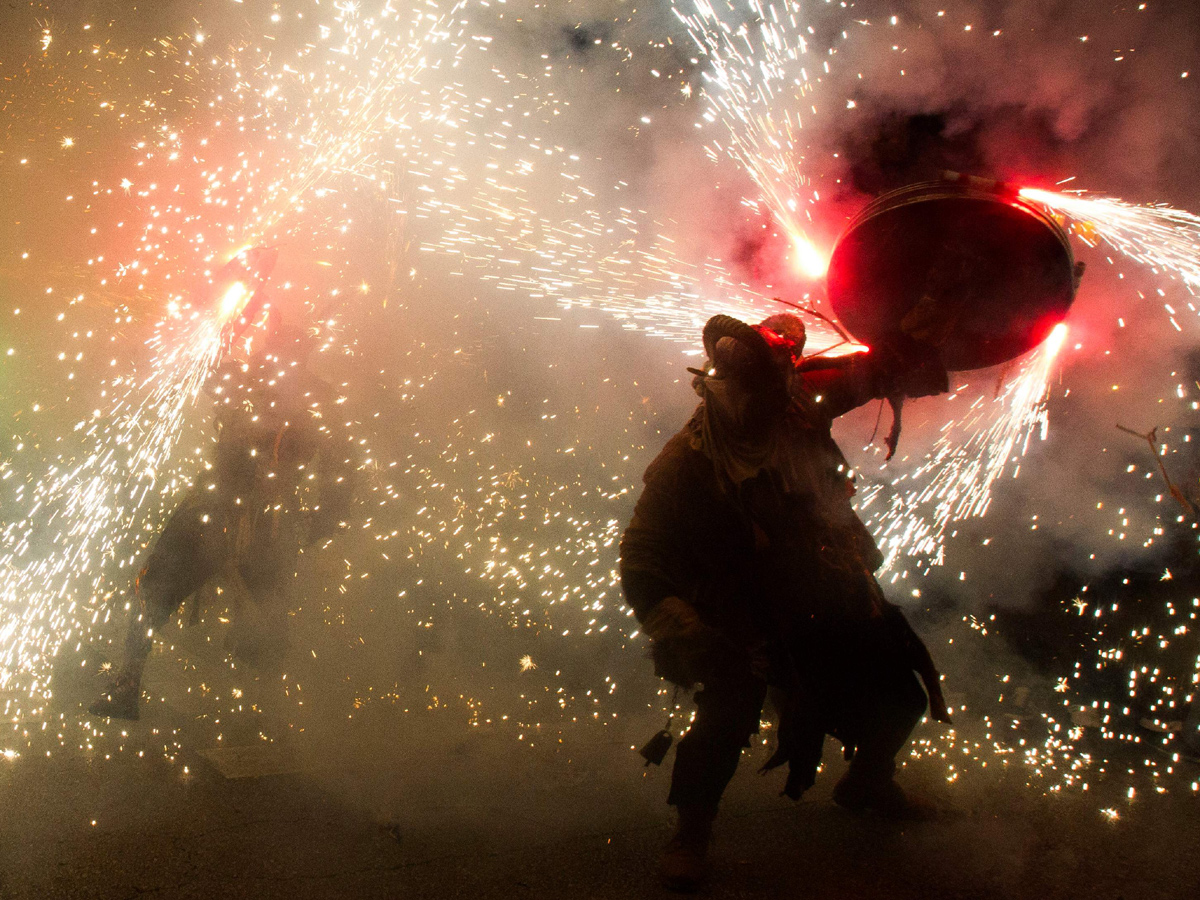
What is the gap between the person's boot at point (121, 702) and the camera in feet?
12.7

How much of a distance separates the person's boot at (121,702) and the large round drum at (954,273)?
4481mm

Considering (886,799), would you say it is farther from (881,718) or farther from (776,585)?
(776,585)

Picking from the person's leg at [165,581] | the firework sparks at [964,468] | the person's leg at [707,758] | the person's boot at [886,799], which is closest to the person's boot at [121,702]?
the person's leg at [165,581]

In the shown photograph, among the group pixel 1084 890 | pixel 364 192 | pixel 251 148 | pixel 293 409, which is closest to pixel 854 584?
pixel 1084 890

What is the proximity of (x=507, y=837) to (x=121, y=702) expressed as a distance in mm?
2910

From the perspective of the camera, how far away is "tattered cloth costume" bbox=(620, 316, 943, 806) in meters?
2.35

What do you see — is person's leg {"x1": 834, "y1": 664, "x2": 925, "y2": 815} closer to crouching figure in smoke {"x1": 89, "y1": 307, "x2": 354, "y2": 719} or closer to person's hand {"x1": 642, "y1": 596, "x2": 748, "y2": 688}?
person's hand {"x1": 642, "y1": 596, "x2": 748, "y2": 688}

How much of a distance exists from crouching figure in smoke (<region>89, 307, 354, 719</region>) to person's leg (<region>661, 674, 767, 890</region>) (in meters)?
3.55

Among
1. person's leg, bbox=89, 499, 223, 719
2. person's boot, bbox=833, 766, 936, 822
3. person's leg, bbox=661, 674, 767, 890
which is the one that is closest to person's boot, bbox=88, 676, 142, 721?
person's leg, bbox=89, 499, 223, 719

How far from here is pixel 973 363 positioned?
277cm

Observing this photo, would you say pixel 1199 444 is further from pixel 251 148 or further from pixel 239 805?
pixel 251 148

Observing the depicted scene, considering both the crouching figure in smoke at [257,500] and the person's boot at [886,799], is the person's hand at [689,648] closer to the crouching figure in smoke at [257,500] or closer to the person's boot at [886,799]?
the person's boot at [886,799]

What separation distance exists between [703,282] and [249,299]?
3694mm

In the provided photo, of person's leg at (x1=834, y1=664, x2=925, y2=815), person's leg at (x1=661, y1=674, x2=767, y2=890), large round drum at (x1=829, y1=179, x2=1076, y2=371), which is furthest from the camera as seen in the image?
person's leg at (x1=834, y1=664, x2=925, y2=815)
